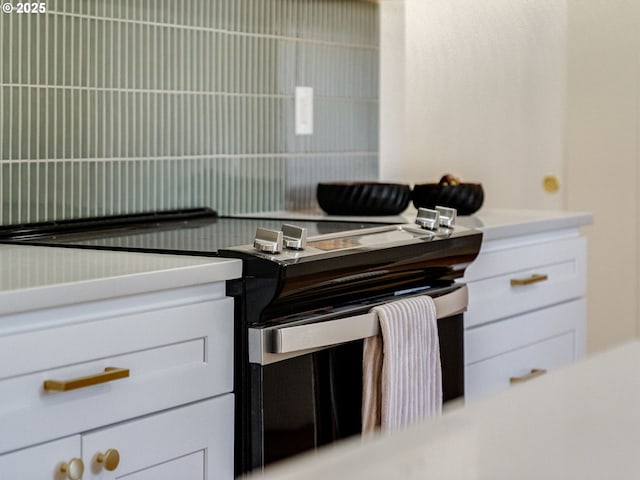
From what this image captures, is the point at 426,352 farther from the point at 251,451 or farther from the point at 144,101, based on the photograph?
the point at 144,101

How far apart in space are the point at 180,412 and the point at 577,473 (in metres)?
1.12

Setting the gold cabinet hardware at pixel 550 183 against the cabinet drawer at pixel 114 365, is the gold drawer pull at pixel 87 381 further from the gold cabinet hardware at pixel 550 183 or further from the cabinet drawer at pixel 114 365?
the gold cabinet hardware at pixel 550 183

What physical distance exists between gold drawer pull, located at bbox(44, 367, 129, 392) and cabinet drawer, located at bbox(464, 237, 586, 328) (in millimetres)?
934

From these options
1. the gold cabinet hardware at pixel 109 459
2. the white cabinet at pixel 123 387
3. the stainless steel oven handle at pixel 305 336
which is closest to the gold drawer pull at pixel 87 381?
the white cabinet at pixel 123 387

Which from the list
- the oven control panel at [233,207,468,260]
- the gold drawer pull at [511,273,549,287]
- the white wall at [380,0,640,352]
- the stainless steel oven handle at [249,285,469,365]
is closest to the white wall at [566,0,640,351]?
the white wall at [380,0,640,352]

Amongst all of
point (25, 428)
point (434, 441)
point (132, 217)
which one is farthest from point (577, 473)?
point (132, 217)

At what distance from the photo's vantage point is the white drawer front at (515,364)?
7.38ft

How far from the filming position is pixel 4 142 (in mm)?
1978

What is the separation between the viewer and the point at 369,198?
8.09 ft

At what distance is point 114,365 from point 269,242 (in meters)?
0.33

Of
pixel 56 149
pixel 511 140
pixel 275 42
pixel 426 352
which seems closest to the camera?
pixel 426 352

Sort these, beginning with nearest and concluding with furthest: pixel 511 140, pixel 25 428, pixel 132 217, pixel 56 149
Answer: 1. pixel 25 428
2. pixel 56 149
3. pixel 132 217
4. pixel 511 140

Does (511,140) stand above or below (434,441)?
Result: above

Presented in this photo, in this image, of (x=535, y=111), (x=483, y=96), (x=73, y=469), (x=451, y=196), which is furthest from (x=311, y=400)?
(x=535, y=111)
